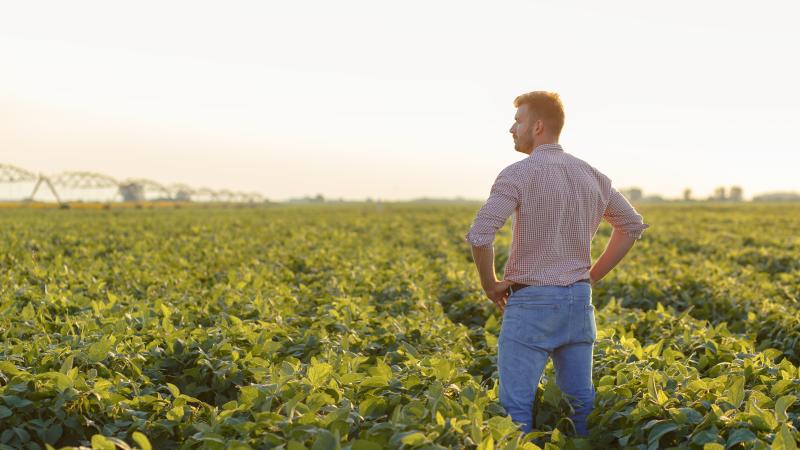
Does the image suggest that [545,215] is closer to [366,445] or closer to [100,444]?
[366,445]

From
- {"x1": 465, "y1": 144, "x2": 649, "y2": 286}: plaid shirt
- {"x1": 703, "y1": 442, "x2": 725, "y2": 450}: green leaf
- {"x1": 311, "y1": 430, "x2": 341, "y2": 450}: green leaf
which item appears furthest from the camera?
{"x1": 465, "y1": 144, "x2": 649, "y2": 286}: plaid shirt

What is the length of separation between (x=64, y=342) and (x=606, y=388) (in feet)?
14.1

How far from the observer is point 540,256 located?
12.3ft

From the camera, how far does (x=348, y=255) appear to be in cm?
1407

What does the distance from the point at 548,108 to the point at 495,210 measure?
78 centimetres

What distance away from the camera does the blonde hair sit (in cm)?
379

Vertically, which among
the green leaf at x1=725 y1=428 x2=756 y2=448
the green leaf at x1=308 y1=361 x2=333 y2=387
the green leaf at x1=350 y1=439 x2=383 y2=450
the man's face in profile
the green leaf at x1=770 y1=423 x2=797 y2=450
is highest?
the man's face in profile

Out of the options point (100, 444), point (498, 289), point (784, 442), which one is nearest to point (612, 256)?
point (498, 289)

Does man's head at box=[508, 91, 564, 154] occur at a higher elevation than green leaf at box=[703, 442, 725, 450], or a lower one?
higher

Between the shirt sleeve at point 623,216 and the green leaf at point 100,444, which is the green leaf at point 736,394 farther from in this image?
the green leaf at point 100,444

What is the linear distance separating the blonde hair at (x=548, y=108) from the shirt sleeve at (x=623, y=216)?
67 cm

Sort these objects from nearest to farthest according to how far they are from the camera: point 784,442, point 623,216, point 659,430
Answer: point 784,442 → point 659,430 → point 623,216

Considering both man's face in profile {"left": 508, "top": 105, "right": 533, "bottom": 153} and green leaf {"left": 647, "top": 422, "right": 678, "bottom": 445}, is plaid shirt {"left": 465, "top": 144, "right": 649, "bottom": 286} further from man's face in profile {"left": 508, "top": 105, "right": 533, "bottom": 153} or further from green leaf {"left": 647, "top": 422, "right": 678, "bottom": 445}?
green leaf {"left": 647, "top": 422, "right": 678, "bottom": 445}

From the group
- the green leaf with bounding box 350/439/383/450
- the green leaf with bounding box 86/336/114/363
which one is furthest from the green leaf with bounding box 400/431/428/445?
the green leaf with bounding box 86/336/114/363
